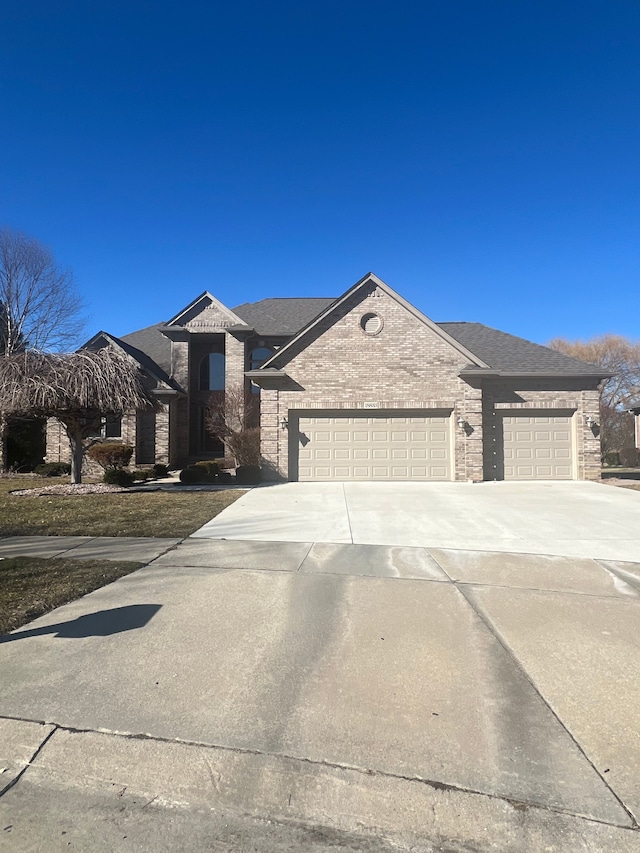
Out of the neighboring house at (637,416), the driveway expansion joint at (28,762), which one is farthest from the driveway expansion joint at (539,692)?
the neighboring house at (637,416)

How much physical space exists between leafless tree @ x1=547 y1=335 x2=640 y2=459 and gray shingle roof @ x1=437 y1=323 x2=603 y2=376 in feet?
60.2

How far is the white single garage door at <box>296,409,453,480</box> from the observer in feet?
53.7

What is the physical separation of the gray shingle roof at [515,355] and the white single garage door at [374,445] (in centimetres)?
327

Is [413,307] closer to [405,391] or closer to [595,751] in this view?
[405,391]

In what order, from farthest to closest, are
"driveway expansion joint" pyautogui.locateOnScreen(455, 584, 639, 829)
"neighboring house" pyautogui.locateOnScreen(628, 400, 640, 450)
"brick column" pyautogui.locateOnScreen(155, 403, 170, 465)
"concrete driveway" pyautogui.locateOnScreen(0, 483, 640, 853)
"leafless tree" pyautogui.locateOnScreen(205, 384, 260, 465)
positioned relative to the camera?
"neighboring house" pyautogui.locateOnScreen(628, 400, 640, 450), "brick column" pyautogui.locateOnScreen(155, 403, 170, 465), "leafless tree" pyautogui.locateOnScreen(205, 384, 260, 465), "driveway expansion joint" pyautogui.locateOnScreen(455, 584, 639, 829), "concrete driveway" pyautogui.locateOnScreen(0, 483, 640, 853)

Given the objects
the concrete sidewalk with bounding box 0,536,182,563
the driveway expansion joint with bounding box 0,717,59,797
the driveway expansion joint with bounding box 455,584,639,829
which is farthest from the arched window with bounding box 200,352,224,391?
the driveway expansion joint with bounding box 0,717,59,797

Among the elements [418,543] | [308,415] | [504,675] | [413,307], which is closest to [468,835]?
[504,675]

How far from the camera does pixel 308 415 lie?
1667 cm

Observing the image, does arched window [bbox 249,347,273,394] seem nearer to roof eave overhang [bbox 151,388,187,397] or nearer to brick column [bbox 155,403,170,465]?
roof eave overhang [bbox 151,388,187,397]

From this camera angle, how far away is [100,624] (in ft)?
13.4

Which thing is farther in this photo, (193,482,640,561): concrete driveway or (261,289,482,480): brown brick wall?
(261,289,482,480): brown brick wall

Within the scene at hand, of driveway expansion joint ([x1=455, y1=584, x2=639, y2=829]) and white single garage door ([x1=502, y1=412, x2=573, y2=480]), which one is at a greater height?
white single garage door ([x1=502, y1=412, x2=573, y2=480])

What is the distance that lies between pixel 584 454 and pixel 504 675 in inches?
607

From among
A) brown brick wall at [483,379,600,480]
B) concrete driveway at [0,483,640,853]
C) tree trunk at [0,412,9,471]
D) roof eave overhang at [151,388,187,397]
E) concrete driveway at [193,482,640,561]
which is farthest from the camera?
tree trunk at [0,412,9,471]
